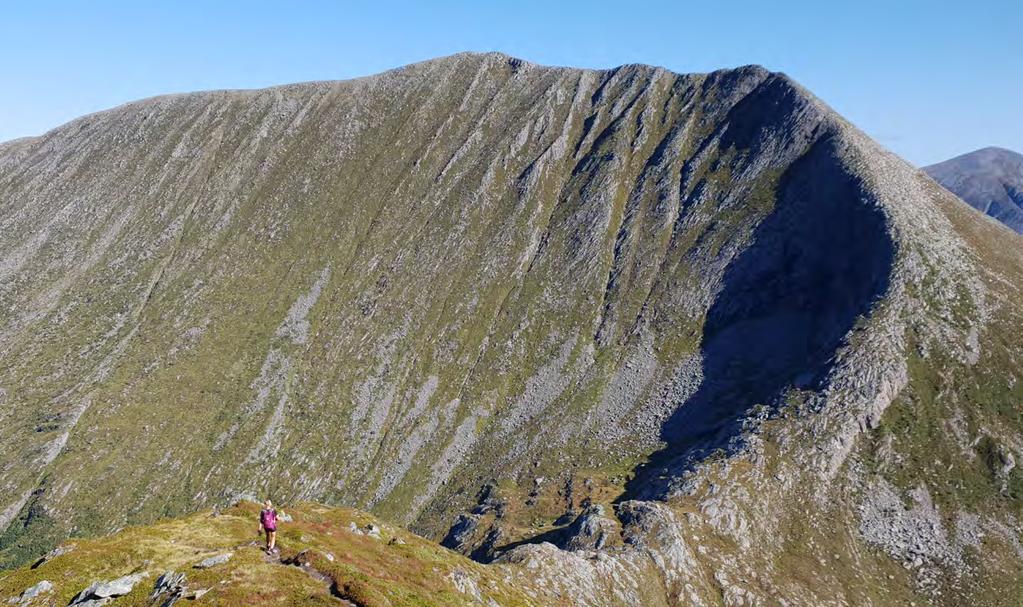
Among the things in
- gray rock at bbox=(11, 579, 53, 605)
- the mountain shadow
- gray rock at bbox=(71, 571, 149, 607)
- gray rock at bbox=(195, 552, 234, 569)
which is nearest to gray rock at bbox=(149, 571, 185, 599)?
gray rock at bbox=(195, 552, 234, 569)

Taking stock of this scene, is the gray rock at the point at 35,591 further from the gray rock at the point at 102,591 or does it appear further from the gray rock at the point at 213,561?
the gray rock at the point at 213,561

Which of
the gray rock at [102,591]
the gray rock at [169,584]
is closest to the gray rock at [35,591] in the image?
the gray rock at [102,591]

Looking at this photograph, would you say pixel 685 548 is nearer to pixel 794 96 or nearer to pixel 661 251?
pixel 661 251

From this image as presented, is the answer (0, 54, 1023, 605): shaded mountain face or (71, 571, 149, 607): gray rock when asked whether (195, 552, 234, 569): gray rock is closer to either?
(71, 571, 149, 607): gray rock

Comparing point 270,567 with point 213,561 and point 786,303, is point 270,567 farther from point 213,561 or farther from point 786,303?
point 786,303

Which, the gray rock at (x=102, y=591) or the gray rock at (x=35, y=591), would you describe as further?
the gray rock at (x=35, y=591)

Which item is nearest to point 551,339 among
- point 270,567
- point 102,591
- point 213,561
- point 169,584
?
point 270,567
